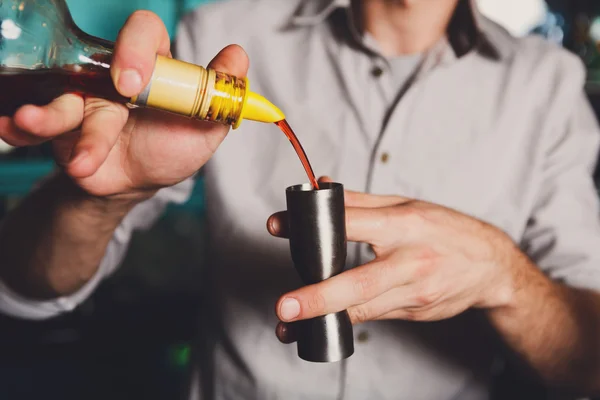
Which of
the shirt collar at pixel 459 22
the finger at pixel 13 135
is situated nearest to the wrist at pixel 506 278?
the shirt collar at pixel 459 22

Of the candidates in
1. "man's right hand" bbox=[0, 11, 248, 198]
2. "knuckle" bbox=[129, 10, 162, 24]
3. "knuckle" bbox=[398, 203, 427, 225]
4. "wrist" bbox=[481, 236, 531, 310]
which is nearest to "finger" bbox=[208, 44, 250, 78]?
"man's right hand" bbox=[0, 11, 248, 198]

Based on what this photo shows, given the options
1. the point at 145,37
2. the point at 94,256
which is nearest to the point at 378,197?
the point at 145,37

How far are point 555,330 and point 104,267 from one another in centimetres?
110

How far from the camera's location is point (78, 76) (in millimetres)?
728

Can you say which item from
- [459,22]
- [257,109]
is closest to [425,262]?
[257,109]

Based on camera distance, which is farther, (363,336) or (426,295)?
(363,336)

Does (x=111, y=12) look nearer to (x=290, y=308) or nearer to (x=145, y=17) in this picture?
(x=145, y=17)

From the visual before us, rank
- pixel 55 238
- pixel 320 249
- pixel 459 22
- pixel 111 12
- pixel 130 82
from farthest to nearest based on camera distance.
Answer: pixel 111 12, pixel 459 22, pixel 55 238, pixel 320 249, pixel 130 82

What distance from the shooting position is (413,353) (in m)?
1.35

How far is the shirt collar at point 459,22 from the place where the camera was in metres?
1.44

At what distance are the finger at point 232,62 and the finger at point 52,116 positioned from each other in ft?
0.64

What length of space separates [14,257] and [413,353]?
1.01m

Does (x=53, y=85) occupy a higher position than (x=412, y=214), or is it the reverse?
(x=53, y=85)

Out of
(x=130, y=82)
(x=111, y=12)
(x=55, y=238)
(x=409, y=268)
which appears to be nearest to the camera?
(x=130, y=82)
